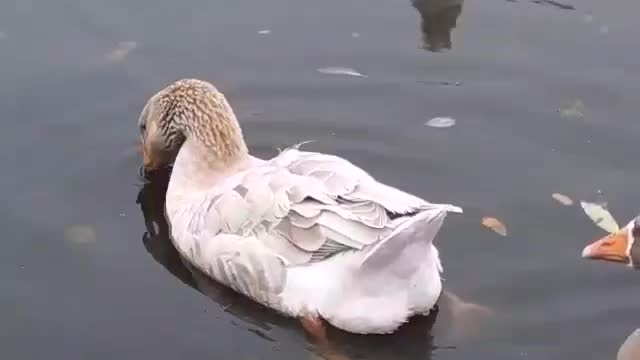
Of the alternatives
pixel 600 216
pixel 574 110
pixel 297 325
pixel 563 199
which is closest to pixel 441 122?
pixel 574 110

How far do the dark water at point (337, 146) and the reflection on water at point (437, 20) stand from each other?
2 cm

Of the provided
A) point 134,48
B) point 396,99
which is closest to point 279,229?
point 396,99

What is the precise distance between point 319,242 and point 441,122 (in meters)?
2.10

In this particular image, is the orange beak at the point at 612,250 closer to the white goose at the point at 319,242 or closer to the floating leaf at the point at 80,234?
the white goose at the point at 319,242

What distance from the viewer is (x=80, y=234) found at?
6.21m

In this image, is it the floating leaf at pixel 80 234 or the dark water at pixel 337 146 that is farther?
the floating leaf at pixel 80 234

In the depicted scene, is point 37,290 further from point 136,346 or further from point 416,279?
point 416,279

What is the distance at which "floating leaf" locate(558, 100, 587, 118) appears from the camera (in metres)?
7.12

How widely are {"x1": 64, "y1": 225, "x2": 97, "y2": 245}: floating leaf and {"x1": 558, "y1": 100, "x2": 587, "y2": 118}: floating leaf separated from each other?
120 inches

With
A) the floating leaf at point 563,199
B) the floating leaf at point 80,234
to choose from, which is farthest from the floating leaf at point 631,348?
the floating leaf at point 80,234

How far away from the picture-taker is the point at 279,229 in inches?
213

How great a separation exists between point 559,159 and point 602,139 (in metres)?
0.34

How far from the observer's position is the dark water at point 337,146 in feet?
18.1

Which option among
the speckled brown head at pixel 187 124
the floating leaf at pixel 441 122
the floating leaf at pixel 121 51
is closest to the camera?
the speckled brown head at pixel 187 124
